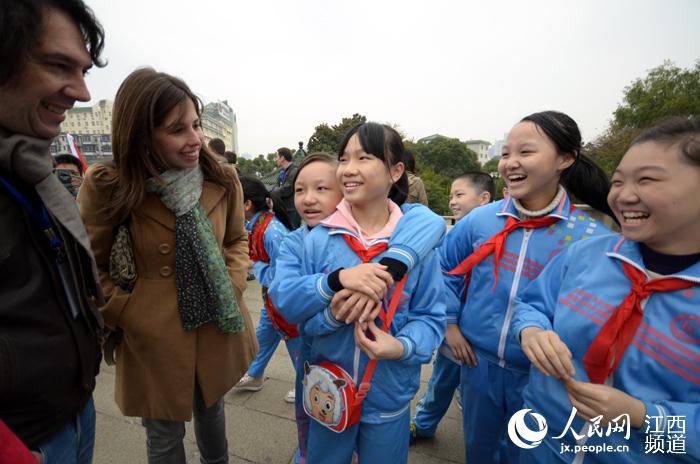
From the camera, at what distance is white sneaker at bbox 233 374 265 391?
2898 mm

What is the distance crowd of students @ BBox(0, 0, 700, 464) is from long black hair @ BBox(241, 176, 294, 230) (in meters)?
1.02

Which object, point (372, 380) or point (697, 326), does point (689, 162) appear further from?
point (372, 380)

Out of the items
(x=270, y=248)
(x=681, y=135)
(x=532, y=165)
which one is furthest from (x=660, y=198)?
(x=270, y=248)

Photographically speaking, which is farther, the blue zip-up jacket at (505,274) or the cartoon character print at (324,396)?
the blue zip-up jacket at (505,274)

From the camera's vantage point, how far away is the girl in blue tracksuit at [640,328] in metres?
1.01

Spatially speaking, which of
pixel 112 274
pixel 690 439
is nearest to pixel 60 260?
pixel 112 274

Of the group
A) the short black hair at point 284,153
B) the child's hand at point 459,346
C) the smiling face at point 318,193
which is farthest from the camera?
the short black hair at point 284,153

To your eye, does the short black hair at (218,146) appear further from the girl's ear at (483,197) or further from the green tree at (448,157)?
the green tree at (448,157)

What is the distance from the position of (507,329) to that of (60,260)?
72.3 inches

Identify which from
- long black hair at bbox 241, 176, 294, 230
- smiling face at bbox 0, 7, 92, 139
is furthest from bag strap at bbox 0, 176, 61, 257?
long black hair at bbox 241, 176, 294, 230

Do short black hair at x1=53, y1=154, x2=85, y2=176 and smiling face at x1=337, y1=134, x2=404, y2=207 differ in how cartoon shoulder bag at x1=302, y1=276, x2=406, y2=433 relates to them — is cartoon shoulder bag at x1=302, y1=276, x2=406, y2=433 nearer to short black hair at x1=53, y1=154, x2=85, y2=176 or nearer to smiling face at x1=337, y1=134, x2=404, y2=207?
smiling face at x1=337, y1=134, x2=404, y2=207

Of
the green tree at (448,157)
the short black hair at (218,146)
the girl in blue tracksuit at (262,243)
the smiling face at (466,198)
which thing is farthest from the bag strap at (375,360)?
the green tree at (448,157)

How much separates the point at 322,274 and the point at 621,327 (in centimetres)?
108

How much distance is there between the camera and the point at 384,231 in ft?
5.11
